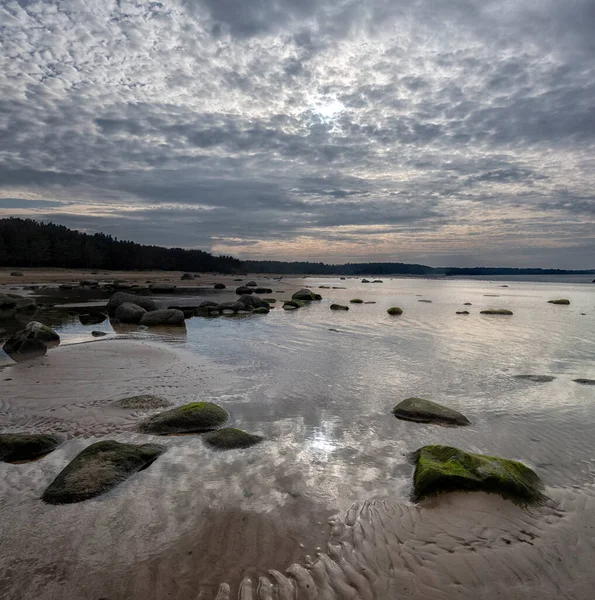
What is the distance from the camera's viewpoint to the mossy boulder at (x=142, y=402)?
7.60 metres

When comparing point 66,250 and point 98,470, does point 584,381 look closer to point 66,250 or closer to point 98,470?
point 98,470

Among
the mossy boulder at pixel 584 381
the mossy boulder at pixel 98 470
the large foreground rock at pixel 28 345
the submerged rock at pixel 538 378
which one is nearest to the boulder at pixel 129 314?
the large foreground rock at pixel 28 345

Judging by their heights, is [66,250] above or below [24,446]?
above

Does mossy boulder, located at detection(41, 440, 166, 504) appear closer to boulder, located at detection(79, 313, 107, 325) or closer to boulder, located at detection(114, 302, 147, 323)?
boulder, located at detection(114, 302, 147, 323)

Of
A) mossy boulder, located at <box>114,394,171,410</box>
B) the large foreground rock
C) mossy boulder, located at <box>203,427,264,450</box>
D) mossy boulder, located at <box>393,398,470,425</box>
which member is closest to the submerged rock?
mossy boulder, located at <box>393,398,470,425</box>

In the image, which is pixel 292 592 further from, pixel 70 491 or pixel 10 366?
pixel 10 366

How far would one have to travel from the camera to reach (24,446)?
5.59 m

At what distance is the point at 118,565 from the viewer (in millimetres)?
3482

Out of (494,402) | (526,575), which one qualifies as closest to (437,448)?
(526,575)

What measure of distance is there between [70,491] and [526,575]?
464 cm

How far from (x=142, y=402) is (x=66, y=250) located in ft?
286

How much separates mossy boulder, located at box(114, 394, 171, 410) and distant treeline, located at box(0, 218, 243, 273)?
8100cm

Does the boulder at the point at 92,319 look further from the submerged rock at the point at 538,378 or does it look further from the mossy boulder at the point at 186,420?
the submerged rock at the point at 538,378

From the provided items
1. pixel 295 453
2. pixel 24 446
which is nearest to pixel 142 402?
pixel 24 446
